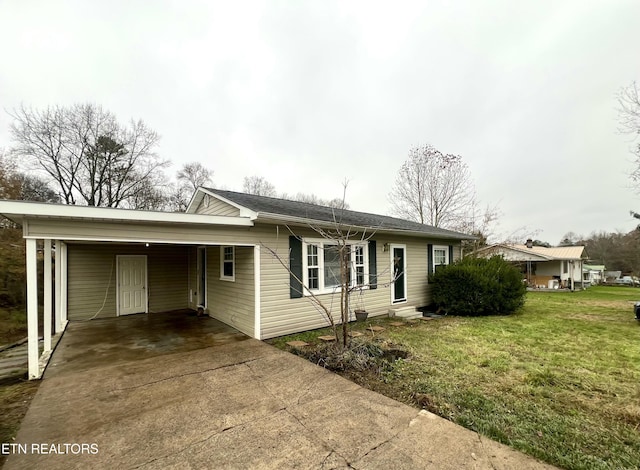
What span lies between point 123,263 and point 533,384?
10422 mm

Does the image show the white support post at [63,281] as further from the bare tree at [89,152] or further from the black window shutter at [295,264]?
the bare tree at [89,152]

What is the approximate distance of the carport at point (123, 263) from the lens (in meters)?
4.17

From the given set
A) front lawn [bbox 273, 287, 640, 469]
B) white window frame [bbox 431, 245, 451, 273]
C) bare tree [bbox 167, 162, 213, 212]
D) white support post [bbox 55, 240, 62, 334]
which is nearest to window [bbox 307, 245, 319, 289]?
front lawn [bbox 273, 287, 640, 469]

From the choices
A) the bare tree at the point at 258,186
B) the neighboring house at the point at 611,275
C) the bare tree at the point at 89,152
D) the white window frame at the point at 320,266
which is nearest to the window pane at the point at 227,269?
the white window frame at the point at 320,266

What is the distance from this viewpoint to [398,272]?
934 centimetres

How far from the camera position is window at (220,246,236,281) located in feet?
22.9

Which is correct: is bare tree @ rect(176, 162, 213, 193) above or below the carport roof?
above

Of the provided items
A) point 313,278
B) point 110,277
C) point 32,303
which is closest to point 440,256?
point 313,278

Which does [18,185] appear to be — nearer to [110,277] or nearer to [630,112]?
[110,277]

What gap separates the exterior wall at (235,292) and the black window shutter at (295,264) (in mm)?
908

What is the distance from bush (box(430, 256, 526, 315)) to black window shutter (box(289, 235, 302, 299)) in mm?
5444

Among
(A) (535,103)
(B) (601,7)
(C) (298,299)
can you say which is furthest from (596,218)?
(C) (298,299)

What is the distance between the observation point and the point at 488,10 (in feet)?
25.2

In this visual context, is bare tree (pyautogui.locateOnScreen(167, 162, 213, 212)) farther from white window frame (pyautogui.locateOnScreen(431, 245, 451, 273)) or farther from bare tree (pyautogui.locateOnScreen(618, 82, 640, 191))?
bare tree (pyautogui.locateOnScreen(618, 82, 640, 191))
